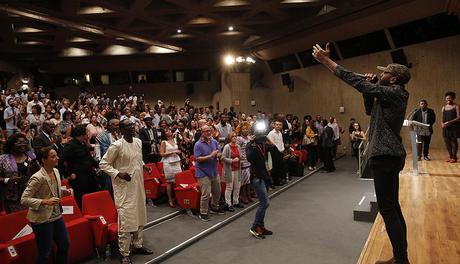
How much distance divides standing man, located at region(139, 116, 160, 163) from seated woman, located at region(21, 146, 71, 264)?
3.96m

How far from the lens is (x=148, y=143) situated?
736 centimetres

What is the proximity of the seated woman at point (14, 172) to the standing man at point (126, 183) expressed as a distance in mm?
817

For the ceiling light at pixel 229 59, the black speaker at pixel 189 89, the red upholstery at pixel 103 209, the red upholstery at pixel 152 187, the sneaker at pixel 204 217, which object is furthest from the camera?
the black speaker at pixel 189 89

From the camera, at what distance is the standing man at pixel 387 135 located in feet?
7.16

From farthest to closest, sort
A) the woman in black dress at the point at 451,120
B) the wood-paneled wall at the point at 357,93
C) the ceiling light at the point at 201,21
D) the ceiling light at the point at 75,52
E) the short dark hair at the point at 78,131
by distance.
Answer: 1. the ceiling light at the point at 75,52
2. the ceiling light at the point at 201,21
3. the wood-paneled wall at the point at 357,93
4. the woman in black dress at the point at 451,120
5. the short dark hair at the point at 78,131

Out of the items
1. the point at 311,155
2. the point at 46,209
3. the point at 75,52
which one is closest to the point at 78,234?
the point at 46,209

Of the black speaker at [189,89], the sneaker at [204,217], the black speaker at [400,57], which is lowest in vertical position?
the sneaker at [204,217]

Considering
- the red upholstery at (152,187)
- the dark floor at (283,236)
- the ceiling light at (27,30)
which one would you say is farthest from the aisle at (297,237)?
the ceiling light at (27,30)

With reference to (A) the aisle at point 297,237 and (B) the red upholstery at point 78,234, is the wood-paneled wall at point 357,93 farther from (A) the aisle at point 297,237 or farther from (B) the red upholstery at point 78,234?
(B) the red upholstery at point 78,234

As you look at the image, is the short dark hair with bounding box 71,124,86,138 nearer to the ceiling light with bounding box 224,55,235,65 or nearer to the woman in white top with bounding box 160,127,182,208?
the woman in white top with bounding box 160,127,182,208

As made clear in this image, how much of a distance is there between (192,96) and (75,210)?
1420 cm

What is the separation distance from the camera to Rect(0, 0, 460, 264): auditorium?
129 inches

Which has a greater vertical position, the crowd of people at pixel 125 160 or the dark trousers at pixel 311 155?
the crowd of people at pixel 125 160

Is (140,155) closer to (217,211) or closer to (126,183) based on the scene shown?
(126,183)
